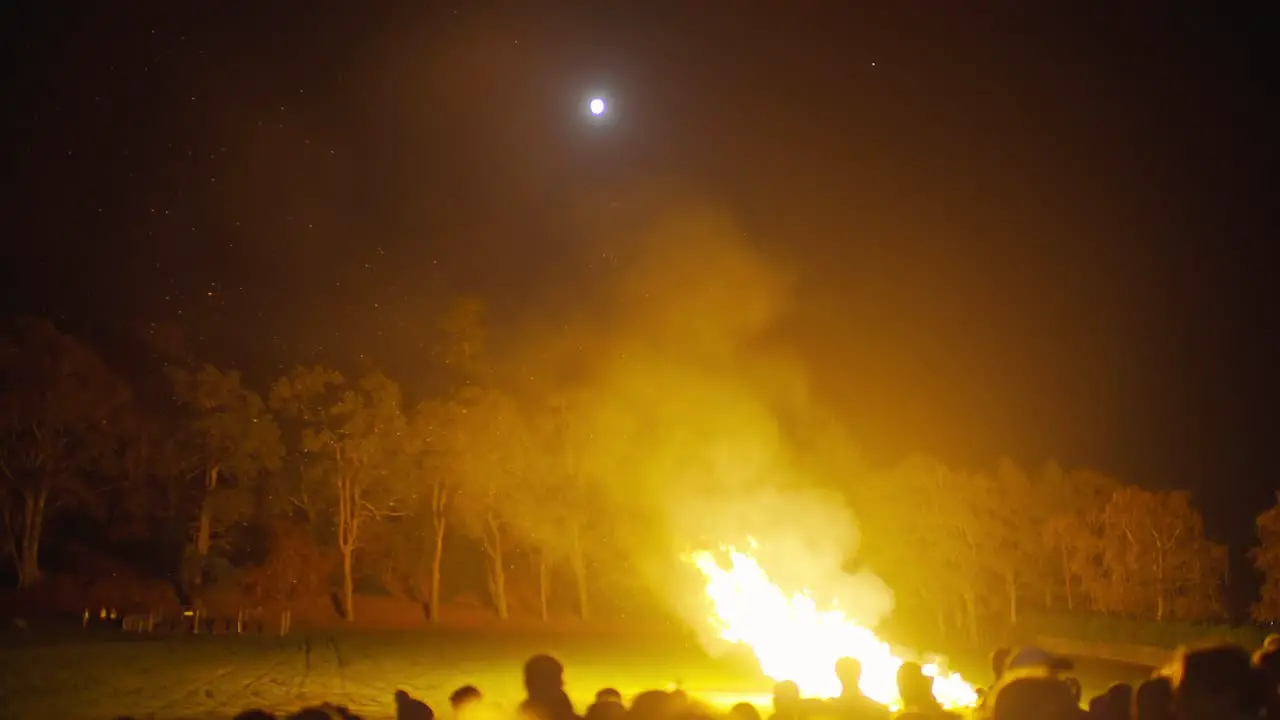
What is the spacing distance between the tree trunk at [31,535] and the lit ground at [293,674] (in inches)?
429

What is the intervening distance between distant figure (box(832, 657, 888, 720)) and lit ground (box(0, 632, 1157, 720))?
15.6 feet

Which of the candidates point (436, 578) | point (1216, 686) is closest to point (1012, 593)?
point (436, 578)

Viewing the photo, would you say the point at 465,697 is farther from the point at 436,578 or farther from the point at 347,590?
the point at 436,578

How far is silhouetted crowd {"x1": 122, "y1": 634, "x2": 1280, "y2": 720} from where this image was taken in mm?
3635

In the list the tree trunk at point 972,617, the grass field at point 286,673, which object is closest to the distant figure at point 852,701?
the grass field at point 286,673

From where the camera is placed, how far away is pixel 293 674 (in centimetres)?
2083

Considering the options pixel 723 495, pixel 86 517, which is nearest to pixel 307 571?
pixel 86 517

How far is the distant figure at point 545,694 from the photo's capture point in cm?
589

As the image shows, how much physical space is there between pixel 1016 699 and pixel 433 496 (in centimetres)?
3984

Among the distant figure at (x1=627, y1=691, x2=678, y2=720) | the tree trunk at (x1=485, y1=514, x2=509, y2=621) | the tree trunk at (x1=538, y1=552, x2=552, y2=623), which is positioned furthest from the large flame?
the tree trunk at (x1=538, y1=552, x2=552, y2=623)

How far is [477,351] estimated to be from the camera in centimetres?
4481

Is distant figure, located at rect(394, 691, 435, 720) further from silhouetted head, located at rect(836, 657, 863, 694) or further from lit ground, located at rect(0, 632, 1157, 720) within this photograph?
lit ground, located at rect(0, 632, 1157, 720)

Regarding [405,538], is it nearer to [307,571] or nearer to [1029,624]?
[307,571]

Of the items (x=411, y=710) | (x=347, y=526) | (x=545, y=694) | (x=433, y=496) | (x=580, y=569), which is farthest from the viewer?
(x=580, y=569)
